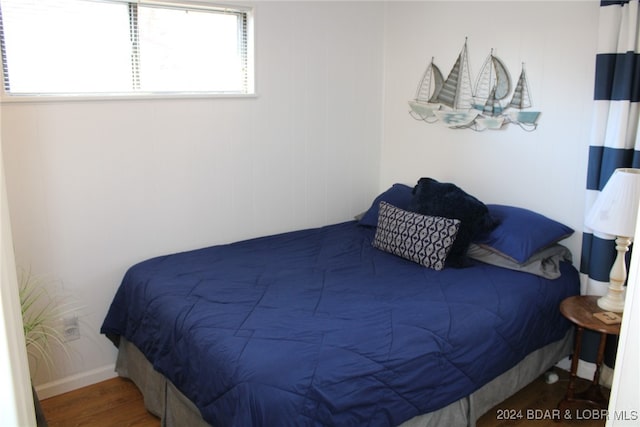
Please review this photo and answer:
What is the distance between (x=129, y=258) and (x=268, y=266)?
731mm

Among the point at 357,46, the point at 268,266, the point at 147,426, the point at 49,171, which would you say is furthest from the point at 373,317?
the point at 357,46

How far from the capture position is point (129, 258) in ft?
9.63

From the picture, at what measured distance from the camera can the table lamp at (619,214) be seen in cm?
237

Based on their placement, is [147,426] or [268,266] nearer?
[147,426]

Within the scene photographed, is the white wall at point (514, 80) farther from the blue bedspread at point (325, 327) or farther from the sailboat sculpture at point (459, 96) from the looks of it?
the blue bedspread at point (325, 327)

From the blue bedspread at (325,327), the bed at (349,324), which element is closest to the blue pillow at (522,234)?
the bed at (349,324)

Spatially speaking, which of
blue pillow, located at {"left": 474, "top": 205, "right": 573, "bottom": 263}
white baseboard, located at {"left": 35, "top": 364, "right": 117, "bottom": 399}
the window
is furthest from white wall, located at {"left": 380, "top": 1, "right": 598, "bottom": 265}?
white baseboard, located at {"left": 35, "top": 364, "right": 117, "bottom": 399}

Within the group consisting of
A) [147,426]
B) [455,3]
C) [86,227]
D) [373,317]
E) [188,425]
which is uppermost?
[455,3]

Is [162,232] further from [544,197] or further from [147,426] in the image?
[544,197]

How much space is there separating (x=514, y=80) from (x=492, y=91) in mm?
141

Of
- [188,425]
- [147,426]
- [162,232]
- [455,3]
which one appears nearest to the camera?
[188,425]

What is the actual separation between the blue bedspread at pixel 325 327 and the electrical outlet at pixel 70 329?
0.53 ft

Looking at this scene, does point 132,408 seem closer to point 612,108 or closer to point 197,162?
point 197,162

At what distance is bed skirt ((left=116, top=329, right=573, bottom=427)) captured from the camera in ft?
7.30
